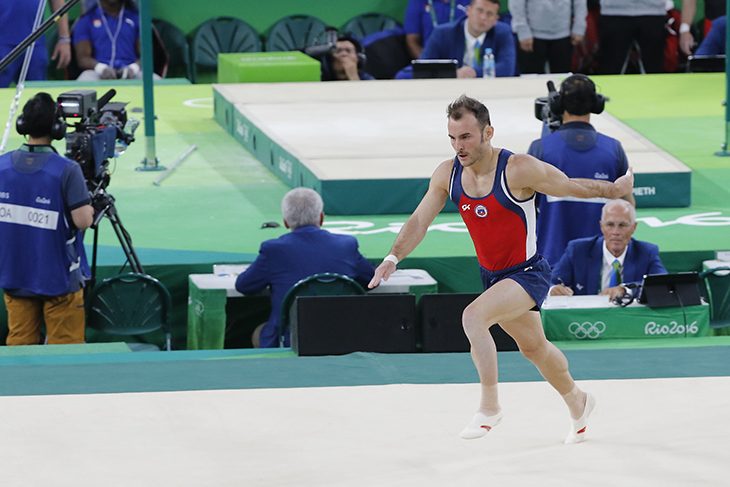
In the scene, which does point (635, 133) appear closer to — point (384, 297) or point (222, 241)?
point (222, 241)

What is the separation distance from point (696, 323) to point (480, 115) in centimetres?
257

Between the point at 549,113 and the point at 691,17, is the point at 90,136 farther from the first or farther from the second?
the point at 691,17

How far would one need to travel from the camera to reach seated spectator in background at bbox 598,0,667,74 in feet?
49.2

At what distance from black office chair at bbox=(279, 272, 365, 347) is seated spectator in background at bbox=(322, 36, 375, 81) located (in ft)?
21.4

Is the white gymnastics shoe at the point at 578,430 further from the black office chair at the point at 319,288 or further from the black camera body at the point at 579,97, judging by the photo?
the black camera body at the point at 579,97

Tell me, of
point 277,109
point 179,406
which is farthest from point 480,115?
point 277,109

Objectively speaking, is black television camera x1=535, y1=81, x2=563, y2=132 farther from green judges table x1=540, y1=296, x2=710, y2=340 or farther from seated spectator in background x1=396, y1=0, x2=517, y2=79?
seated spectator in background x1=396, y1=0, x2=517, y2=79

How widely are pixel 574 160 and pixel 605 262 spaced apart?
562mm

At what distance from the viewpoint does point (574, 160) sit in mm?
8055

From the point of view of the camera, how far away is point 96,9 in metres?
14.6

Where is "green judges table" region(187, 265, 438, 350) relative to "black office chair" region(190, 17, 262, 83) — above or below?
below

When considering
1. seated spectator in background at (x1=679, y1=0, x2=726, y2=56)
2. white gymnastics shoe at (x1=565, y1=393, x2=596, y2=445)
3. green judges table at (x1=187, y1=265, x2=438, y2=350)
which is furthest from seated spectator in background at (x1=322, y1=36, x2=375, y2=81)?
white gymnastics shoe at (x1=565, y1=393, x2=596, y2=445)

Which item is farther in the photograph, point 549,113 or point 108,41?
point 108,41

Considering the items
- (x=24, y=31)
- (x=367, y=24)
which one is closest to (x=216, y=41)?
(x=367, y=24)
